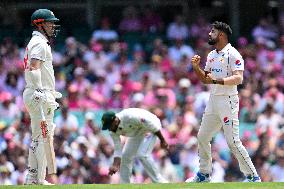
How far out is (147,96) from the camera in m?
22.5


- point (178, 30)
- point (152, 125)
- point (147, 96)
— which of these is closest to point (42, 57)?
point (152, 125)

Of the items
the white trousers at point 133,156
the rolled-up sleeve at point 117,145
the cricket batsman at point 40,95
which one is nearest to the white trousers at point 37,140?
the cricket batsman at point 40,95

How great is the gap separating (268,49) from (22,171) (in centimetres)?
693

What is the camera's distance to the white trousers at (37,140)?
15.0 metres

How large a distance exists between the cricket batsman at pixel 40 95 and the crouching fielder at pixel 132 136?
78.7 inches

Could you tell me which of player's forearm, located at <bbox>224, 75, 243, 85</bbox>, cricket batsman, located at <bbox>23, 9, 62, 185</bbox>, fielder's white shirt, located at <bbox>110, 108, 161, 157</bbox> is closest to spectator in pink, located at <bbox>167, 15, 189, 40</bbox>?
fielder's white shirt, located at <bbox>110, 108, 161, 157</bbox>

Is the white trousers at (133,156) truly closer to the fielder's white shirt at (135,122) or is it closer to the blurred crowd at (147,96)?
the fielder's white shirt at (135,122)

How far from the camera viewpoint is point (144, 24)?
2650 centimetres

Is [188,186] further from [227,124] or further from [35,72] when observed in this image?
[35,72]

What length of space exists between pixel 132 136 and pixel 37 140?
115 inches

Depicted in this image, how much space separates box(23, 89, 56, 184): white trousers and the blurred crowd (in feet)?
16.6

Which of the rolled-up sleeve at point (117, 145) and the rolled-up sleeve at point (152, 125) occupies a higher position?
the rolled-up sleeve at point (152, 125)

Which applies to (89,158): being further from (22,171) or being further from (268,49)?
(268,49)

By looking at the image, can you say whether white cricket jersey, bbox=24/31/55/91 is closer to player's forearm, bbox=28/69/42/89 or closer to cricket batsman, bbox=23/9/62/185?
cricket batsman, bbox=23/9/62/185
